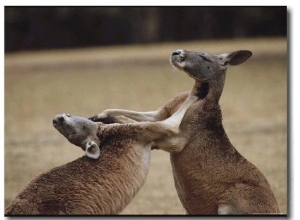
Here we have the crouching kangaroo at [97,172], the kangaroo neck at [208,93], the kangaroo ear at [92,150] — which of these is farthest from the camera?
the kangaroo neck at [208,93]

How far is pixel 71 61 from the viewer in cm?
730

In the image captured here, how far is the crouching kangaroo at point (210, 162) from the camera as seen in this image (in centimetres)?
526

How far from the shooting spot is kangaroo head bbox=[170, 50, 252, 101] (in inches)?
216

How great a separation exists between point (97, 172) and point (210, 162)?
0.83 meters

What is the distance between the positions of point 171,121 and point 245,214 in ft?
2.68

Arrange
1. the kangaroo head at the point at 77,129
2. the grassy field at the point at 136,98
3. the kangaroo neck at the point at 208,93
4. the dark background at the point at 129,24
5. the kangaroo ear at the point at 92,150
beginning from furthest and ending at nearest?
the grassy field at the point at 136,98, the dark background at the point at 129,24, the kangaroo neck at the point at 208,93, the kangaroo head at the point at 77,129, the kangaroo ear at the point at 92,150

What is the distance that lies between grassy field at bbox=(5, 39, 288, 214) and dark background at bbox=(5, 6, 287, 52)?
→ 107 mm

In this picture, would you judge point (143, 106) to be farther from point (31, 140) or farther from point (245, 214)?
point (245, 214)

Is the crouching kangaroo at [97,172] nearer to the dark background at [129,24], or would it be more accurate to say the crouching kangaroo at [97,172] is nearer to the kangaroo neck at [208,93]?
the kangaroo neck at [208,93]

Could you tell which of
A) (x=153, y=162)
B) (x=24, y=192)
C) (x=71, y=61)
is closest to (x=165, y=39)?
(x=71, y=61)

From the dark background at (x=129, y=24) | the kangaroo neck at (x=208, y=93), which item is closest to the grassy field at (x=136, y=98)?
the dark background at (x=129, y=24)

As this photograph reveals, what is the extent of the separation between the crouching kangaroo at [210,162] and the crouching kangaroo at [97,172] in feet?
0.45

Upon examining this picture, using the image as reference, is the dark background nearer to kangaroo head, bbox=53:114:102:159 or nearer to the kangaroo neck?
the kangaroo neck

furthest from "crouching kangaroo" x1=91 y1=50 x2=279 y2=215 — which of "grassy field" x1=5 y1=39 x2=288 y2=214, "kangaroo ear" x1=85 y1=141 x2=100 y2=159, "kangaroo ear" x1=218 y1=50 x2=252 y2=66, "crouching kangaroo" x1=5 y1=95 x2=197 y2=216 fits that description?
"grassy field" x1=5 y1=39 x2=288 y2=214
